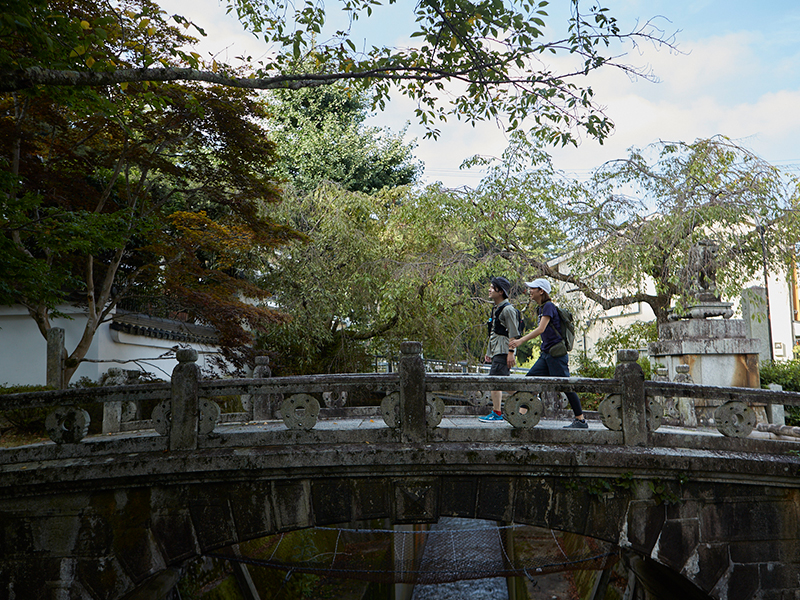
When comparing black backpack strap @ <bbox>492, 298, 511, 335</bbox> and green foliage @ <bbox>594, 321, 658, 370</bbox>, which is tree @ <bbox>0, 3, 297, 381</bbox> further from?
green foliage @ <bbox>594, 321, 658, 370</bbox>

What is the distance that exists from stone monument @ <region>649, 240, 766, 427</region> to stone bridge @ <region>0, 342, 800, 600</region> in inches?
120

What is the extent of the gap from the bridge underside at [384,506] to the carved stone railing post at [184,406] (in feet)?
0.66

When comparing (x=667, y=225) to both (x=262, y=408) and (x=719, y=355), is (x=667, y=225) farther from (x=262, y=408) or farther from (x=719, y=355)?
(x=262, y=408)

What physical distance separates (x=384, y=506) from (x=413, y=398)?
1.12 m

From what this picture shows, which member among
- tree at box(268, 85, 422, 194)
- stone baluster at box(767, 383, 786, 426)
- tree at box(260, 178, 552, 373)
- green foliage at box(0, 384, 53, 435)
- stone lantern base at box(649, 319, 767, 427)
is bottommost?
green foliage at box(0, 384, 53, 435)

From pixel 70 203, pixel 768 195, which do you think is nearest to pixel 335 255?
pixel 70 203

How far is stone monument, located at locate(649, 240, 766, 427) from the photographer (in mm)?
8891

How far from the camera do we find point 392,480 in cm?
563

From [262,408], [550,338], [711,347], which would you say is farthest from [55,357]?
[711,347]

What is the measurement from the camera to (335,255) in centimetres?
1523

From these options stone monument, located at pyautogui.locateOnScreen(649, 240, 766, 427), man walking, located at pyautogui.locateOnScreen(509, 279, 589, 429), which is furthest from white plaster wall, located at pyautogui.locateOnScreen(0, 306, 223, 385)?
stone monument, located at pyautogui.locateOnScreen(649, 240, 766, 427)

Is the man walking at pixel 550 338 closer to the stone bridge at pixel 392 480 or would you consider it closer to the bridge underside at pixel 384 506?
the stone bridge at pixel 392 480

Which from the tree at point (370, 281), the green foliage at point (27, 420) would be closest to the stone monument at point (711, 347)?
the tree at point (370, 281)

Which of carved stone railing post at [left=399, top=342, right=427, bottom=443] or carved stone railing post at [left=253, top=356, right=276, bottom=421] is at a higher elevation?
carved stone railing post at [left=399, top=342, right=427, bottom=443]
